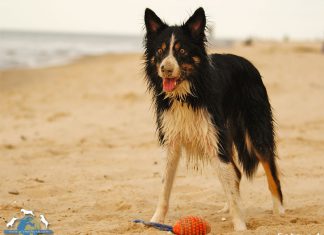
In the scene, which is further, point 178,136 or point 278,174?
point 278,174

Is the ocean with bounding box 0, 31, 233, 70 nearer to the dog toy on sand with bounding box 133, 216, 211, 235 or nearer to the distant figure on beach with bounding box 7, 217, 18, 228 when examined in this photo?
the dog toy on sand with bounding box 133, 216, 211, 235

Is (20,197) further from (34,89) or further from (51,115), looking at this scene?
(34,89)

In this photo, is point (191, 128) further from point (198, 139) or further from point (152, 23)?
point (152, 23)

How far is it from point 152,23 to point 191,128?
1.14 meters

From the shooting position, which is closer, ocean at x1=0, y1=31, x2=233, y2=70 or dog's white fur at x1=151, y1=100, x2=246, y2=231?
dog's white fur at x1=151, y1=100, x2=246, y2=231

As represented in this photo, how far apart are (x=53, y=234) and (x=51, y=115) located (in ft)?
23.8

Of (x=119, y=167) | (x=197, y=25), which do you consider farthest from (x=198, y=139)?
(x=119, y=167)

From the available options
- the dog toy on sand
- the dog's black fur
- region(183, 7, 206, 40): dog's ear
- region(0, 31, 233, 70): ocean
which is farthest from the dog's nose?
the dog toy on sand

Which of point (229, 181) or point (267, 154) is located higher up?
point (267, 154)

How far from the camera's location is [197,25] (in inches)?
204

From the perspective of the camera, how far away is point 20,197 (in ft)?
19.4

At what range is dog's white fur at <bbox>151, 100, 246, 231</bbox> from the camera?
5.17m

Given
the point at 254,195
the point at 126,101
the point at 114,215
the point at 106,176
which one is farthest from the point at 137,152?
the point at 126,101
